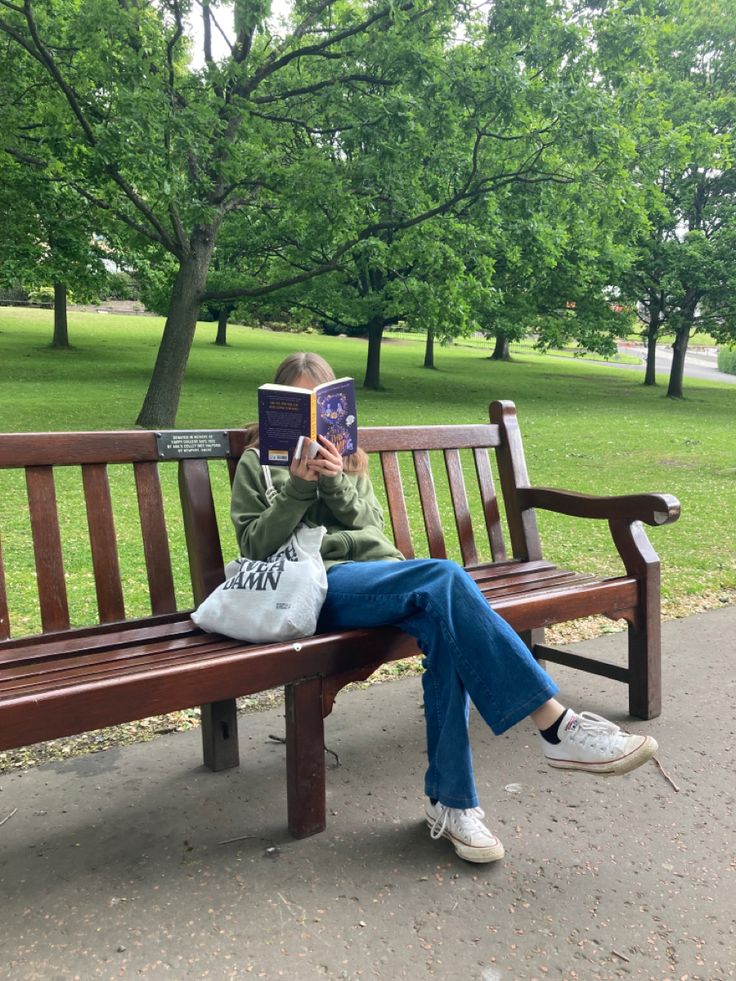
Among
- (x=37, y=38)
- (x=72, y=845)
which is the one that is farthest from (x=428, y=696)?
(x=37, y=38)

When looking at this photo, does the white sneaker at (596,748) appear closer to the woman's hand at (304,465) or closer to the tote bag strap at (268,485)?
the woman's hand at (304,465)

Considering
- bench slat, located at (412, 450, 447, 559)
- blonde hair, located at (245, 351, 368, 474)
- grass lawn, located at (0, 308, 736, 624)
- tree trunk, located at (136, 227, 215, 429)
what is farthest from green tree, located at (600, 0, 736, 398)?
blonde hair, located at (245, 351, 368, 474)

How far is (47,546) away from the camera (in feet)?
8.80

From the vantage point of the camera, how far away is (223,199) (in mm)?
13180

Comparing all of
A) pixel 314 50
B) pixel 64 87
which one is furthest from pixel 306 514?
pixel 314 50

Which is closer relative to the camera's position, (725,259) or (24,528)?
(24,528)

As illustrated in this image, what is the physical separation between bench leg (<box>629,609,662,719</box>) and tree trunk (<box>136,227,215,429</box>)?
10.5m

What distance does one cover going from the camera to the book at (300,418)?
247 centimetres

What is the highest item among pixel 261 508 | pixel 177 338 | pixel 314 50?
pixel 314 50

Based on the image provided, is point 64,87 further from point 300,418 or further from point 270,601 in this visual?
point 270,601

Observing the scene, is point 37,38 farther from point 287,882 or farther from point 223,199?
point 287,882

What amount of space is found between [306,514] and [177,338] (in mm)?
11117

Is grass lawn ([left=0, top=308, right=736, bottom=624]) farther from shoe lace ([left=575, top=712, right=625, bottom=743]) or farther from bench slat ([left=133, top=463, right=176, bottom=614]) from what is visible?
bench slat ([left=133, top=463, right=176, bottom=614])

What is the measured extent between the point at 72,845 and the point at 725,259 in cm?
2467
